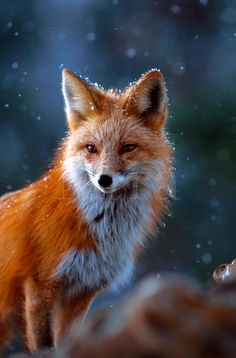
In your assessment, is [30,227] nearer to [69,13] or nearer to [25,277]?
[25,277]

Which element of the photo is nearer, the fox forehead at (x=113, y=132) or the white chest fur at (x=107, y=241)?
the white chest fur at (x=107, y=241)

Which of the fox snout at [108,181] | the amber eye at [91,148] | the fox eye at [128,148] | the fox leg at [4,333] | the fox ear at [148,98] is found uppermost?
the fox ear at [148,98]

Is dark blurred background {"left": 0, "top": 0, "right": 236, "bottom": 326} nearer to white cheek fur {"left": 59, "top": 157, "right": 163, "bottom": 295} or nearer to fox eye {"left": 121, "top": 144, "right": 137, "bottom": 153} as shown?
white cheek fur {"left": 59, "top": 157, "right": 163, "bottom": 295}

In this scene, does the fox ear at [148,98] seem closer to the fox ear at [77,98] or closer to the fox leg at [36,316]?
the fox ear at [77,98]

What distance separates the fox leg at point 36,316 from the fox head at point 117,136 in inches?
16.2

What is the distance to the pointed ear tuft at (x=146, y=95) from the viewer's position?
270 cm

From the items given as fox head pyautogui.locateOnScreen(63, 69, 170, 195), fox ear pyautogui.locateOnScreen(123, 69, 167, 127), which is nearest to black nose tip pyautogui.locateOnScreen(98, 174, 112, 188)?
fox head pyautogui.locateOnScreen(63, 69, 170, 195)

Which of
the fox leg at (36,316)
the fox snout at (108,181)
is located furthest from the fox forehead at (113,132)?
the fox leg at (36,316)

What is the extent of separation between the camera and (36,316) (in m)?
2.49

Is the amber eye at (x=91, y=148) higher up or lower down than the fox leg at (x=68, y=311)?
A: higher up

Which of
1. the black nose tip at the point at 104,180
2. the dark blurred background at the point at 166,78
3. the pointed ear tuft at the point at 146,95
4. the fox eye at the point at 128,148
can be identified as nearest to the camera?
the black nose tip at the point at 104,180

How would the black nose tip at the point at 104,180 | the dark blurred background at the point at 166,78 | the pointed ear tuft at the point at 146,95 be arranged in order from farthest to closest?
the dark blurred background at the point at 166,78 → the pointed ear tuft at the point at 146,95 → the black nose tip at the point at 104,180

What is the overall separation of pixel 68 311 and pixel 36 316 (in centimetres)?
15

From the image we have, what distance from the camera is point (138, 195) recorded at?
266 centimetres
